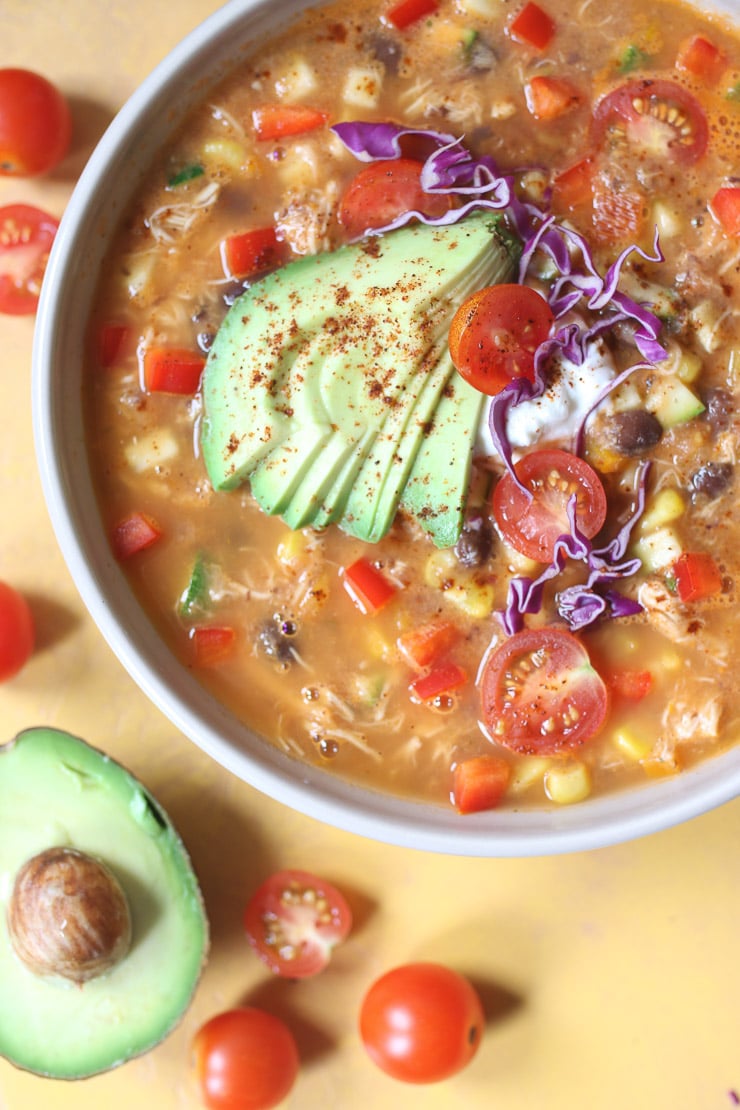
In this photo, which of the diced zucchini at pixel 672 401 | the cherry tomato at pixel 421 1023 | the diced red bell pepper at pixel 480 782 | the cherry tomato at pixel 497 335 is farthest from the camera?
the cherry tomato at pixel 421 1023

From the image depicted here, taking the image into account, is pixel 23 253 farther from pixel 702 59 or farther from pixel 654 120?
pixel 702 59

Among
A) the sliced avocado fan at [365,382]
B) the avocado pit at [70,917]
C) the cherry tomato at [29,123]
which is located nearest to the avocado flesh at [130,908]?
the avocado pit at [70,917]

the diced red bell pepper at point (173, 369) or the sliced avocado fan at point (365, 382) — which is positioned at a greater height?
the sliced avocado fan at point (365, 382)

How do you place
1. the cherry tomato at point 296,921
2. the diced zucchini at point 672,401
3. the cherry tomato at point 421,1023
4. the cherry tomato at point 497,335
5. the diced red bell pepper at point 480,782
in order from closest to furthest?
the cherry tomato at point 497,335 → the diced zucchini at point 672,401 → the diced red bell pepper at point 480,782 → the cherry tomato at point 421,1023 → the cherry tomato at point 296,921

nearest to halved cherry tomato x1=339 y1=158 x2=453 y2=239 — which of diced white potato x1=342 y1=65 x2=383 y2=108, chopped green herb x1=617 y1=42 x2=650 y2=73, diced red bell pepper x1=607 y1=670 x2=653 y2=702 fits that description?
diced white potato x1=342 y1=65 x2=383 y2=108

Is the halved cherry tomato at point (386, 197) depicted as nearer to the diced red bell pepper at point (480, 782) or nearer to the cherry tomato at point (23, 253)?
the cherry tomato at point (23, 253)

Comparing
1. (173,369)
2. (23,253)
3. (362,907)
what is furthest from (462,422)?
(362,907)

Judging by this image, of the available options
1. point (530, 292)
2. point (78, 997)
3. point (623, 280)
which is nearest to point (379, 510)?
point (530, 292)
